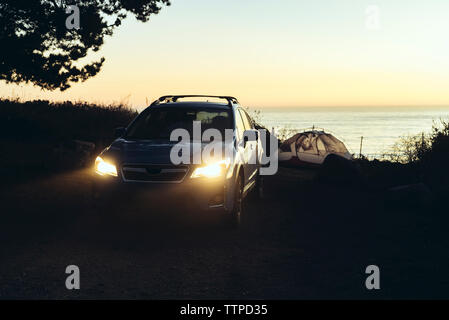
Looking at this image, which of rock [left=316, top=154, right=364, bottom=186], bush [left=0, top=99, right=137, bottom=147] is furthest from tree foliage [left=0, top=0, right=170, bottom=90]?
rock [left=316, top=154, right=364, bottom=186]

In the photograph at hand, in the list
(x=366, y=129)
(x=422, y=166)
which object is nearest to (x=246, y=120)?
(x=422, y=166)

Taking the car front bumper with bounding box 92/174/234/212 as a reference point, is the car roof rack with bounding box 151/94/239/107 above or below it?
above

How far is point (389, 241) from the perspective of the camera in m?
8.23

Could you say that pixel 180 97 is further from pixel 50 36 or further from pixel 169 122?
pixel 50 36

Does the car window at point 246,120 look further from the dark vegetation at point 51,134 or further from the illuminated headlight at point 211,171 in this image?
Result: the dark vegetation at point 51,134

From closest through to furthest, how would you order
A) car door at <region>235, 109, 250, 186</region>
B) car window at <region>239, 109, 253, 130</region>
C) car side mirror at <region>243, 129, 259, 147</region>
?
car door at <region>235, 109, 250, 186</region> < car side mirror at <region>243, 129, 259, 147</region> < car window at <region>239, 109, 253, 130</region>

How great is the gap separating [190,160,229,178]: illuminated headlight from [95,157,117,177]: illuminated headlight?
1.10 m

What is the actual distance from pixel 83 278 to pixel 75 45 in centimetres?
1383

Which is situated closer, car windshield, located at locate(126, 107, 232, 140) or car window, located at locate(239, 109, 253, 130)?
car windshield, located at locate(126, 107, 232, 140)

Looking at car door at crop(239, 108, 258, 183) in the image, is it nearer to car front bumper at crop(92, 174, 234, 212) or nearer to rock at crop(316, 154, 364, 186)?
car front bumper at crop(92, 174, 234, 212)

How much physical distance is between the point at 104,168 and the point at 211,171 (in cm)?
150

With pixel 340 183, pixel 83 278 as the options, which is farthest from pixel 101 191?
pixel 340 183

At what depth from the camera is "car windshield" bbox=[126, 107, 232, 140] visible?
9.04m

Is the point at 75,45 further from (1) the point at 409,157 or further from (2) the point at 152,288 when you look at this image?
(2) the point at 152,288
